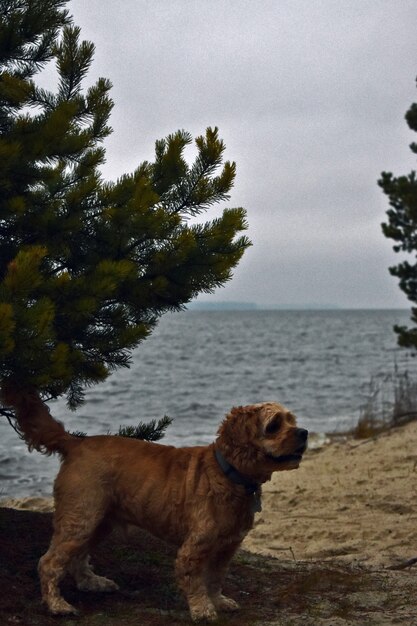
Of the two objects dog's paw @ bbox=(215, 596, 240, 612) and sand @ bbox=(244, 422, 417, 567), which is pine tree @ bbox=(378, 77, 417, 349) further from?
dog's paw @ bbox=(215, 596, 240, 612)

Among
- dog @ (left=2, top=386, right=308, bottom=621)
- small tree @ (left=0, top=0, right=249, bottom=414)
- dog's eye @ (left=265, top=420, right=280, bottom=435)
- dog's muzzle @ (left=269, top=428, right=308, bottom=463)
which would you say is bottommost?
dog @ (left=2, top=386, right=308, bottom=621)

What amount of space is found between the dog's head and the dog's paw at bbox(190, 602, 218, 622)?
32.7 inches

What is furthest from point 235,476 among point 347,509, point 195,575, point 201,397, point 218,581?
point 201,397

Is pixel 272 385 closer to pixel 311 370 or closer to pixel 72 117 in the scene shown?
pixel 311 370

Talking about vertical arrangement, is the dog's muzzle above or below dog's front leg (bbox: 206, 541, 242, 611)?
above

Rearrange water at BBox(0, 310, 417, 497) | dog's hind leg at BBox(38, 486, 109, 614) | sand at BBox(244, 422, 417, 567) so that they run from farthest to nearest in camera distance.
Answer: water at BBox(0, 310, 417, 497) < sand at BBox(244, 422, 417, 567) < dog's hind leg at BBox(38, 486, 109, 614)

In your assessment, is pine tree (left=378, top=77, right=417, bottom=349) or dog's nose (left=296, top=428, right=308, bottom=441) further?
pine tree (left=378, top=77, right=417, bottom=349)

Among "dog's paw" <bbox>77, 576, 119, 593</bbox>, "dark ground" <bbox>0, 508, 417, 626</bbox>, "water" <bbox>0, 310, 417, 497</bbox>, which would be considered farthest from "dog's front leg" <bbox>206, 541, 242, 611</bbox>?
"water" <bbox>0, 310, 417, 497</bbox>

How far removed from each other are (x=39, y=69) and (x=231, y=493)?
3493 millimetres

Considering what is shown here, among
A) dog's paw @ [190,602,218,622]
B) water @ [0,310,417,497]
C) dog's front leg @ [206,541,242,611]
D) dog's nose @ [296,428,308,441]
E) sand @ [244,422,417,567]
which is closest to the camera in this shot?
dog's nose @ [296,428,308,441]

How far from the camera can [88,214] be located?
5.56m

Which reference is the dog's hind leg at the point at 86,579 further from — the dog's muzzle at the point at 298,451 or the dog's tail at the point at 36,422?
the dog's muzzle at the point at 298,451

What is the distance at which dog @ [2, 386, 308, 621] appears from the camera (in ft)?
15.5

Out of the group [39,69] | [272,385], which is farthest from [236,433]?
[272,385]
